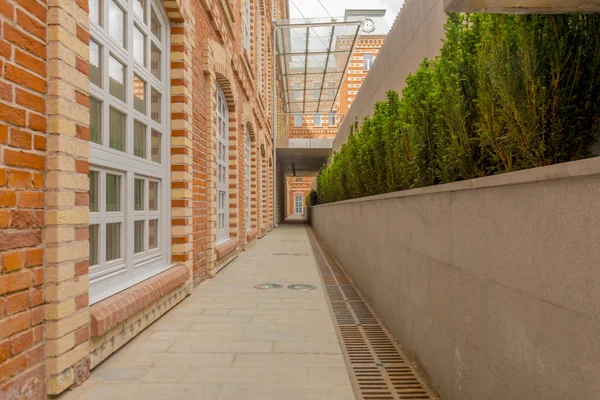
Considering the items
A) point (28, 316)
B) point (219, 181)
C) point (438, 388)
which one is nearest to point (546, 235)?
point (438, 388)

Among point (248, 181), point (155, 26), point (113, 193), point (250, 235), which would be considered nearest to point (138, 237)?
point (113, 193)

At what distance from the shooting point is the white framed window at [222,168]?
8375 mm

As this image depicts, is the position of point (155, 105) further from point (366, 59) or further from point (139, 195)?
point (366, 59)

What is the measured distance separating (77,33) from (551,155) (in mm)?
2943

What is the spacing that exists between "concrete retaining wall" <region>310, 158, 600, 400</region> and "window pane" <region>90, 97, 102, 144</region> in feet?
8.56

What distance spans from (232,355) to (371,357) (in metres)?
1.12

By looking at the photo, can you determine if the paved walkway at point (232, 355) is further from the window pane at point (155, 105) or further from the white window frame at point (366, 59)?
the white window frame at point (366, 59)

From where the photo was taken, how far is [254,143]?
543 inches

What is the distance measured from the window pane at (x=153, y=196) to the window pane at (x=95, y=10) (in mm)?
1827

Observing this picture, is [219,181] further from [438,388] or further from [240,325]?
[438,388]

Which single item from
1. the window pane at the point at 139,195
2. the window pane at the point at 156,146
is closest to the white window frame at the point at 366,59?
the window pane at the point at 156,146

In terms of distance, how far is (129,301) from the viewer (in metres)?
3.53

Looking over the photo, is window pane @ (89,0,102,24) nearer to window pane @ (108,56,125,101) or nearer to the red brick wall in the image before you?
window pane @ (108,56,125,101)

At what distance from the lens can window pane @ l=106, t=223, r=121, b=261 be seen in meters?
3.70
